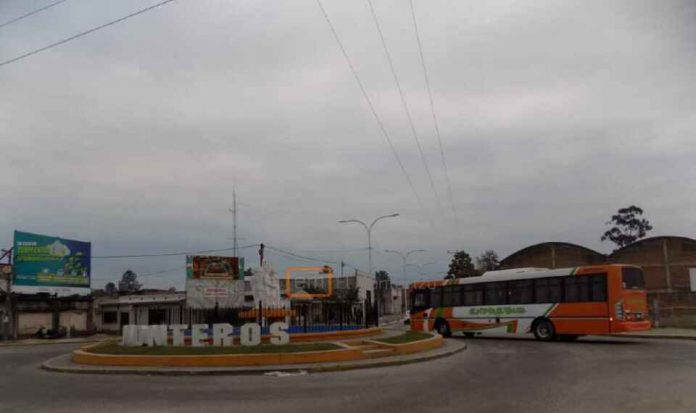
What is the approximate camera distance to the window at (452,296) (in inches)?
1213

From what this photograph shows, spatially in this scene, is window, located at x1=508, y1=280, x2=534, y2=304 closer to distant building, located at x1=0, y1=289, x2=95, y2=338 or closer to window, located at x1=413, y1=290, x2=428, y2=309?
window, located at x1=413, y1=290, x2=428, y2=309

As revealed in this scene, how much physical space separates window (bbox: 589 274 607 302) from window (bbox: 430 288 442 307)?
8.94 m

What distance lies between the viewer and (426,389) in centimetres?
1234

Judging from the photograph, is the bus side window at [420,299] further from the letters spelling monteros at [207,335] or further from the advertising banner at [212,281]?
the advertising banner at [212,281]

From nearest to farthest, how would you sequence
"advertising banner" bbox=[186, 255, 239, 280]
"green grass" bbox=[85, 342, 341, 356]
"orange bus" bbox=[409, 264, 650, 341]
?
"green grass" bbox=[85, 342, 341, 356]
"orange bus" bbox=[409, 264, 650, 341]
"advertising banner" bbox=[186, 255, 239, 280]

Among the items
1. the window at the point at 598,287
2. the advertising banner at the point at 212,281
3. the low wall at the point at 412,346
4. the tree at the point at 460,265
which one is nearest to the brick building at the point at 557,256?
the tree at the point at 460,265

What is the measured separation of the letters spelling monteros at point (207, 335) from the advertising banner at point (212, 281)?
24951 millimetres

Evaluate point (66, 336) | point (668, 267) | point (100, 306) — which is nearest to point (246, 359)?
point (66, 336)

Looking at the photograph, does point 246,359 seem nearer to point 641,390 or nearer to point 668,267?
point 641,390

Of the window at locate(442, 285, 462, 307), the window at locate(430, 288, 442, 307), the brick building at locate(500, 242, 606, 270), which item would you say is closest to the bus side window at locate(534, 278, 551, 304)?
the window at locate(442, 285, 462, 307)

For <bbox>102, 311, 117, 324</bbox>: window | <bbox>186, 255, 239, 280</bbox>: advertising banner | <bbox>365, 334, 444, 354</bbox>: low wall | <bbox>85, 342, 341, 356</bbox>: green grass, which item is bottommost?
<bbox>102, 311, 117, 324</bbox>: window

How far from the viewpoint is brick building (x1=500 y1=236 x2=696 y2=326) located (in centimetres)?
5922

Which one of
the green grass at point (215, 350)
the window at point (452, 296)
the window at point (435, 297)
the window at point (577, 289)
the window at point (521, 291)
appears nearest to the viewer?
the green grass at point (215, 350)

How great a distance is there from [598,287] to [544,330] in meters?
3.33
